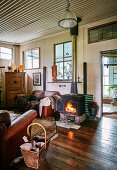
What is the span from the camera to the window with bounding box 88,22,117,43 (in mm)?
3789

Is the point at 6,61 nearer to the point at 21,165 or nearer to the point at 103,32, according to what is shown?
the point at 103,32

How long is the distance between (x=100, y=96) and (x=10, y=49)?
5.13m

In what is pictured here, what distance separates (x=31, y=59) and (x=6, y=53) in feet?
4.47

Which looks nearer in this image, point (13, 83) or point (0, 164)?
point (0, 164)

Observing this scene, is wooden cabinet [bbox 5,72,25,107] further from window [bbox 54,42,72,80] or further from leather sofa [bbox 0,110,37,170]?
leather sofa [bbox 0,110,37,170]

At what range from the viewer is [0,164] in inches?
60.7

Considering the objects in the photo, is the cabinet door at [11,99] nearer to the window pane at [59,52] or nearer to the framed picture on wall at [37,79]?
the framed picture on wall at [37,79]

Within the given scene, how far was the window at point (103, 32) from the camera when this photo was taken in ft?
12.4

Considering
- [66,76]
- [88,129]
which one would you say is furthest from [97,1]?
[88,129]

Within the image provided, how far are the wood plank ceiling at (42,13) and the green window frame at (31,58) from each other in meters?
1.16

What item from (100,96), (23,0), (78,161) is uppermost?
(23,0)

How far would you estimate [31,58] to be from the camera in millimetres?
5984

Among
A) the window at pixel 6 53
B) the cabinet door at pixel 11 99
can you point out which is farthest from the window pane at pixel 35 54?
the cabinet door at pixel 11 99

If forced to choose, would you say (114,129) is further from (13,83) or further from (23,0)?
(13,83)
